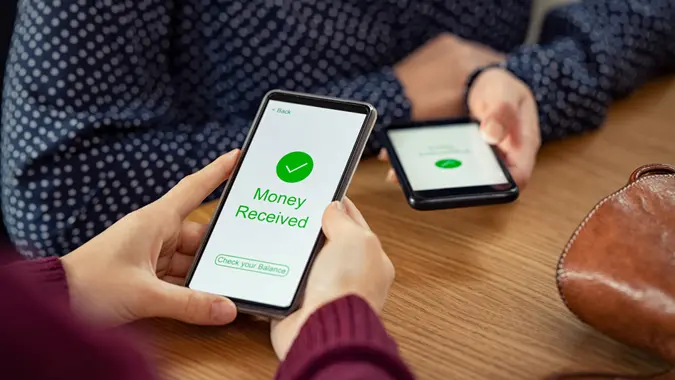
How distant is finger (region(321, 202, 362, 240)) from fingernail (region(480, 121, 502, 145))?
0.22 m

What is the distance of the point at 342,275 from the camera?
53cm

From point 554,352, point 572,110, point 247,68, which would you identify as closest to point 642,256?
point 554,352

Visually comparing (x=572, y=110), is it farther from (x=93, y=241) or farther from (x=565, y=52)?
(x=93, y=241)

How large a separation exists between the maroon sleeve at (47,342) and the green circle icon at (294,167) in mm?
323

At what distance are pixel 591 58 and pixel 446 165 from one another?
0.26 meters

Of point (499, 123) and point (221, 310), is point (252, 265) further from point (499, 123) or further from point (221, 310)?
point (499, 123)

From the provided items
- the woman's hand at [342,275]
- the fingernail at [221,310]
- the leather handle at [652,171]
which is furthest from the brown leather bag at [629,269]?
the fingernail at [221,310]

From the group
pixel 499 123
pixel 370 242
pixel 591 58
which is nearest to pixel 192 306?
pixel 370 242

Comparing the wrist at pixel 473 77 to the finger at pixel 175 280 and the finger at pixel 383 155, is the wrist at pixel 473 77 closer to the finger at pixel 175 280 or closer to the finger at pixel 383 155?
the finger at pixel 383 155

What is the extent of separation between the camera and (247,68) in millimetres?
811

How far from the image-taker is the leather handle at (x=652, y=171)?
57cm

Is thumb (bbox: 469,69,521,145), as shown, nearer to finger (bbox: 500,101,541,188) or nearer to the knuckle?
finger (bbox: 500,101,541,188)

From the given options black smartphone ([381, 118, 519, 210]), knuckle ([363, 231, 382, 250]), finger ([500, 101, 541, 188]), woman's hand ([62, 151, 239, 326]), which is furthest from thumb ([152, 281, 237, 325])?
finger ([500, 101, 541, 188])

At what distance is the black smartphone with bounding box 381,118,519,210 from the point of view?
696mm
